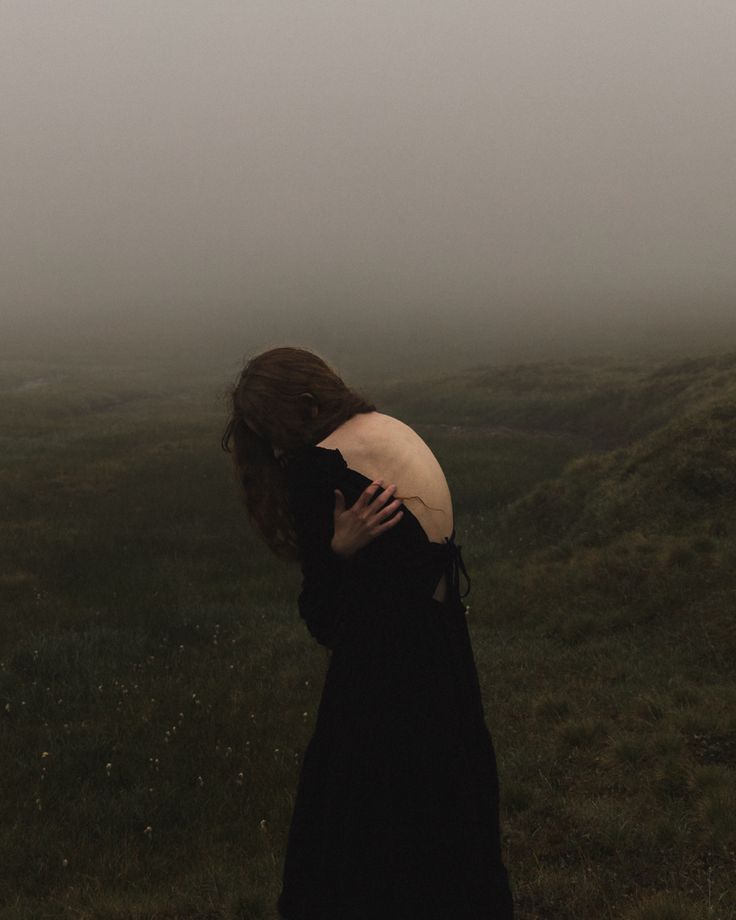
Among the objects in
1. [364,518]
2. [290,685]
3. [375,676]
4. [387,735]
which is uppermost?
[364,518]

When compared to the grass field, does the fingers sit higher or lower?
higher

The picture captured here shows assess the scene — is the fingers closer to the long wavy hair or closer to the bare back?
the bare back

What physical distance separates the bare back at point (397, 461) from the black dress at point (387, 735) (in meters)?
0.07

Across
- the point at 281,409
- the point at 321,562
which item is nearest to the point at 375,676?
the point at 321,562

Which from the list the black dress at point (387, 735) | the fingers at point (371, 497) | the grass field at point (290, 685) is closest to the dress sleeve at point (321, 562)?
the black dress at point (387, 735)

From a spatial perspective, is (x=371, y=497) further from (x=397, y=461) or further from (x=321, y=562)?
(x=321, y=562)

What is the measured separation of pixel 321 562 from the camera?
4.14m

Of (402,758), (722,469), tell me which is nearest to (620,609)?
(722,469)

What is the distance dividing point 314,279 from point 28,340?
87725 millimetres

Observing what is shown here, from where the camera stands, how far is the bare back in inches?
162

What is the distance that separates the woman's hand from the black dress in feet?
0.22

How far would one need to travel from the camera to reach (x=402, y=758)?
4055 millimetres

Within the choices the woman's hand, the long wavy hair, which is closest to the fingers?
the woman's hand

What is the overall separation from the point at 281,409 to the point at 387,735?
5.64ft
